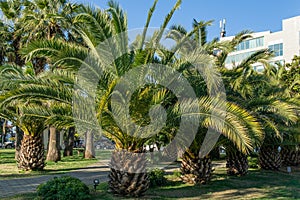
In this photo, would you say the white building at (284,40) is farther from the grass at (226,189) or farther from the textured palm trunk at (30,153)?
the textured palm trunk at (30,153)

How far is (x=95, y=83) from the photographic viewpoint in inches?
340

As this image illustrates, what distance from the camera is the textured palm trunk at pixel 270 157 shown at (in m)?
16.2

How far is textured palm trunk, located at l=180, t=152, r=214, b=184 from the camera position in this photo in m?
11.4

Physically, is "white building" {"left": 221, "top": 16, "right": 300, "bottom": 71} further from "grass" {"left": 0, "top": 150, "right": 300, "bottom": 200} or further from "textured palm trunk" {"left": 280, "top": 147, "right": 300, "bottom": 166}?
"grass" {"left": 0, "top": 150, "right": 300, "bottom": 200}

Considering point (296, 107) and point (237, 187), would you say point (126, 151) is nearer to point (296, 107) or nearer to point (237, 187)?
point (237, 187)

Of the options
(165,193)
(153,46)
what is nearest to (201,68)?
(153,46)

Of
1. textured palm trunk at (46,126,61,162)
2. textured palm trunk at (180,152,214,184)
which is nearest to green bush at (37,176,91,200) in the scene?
Result: textured palm trunk at (180,152,214,184)

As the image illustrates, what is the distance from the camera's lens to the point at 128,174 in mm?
8922

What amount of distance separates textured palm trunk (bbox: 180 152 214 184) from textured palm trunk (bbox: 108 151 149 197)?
283 cm

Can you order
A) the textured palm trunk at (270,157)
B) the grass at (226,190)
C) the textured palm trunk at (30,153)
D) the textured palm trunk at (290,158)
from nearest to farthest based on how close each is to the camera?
the grass at (226,190)
the textured palm trunk at (30,153)
the textured palm trunk at (270,157)
the textured palm trunk at (290,158)

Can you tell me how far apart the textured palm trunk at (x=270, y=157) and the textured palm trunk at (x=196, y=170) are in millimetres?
5736

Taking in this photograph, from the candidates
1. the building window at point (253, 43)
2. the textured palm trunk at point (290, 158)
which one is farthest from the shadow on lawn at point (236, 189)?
the building window at point (253, 43)

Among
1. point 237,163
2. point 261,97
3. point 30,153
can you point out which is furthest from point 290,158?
point 30,153

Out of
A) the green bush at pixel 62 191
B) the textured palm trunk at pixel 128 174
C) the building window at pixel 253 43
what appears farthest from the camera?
the building window at pixel 253 43
